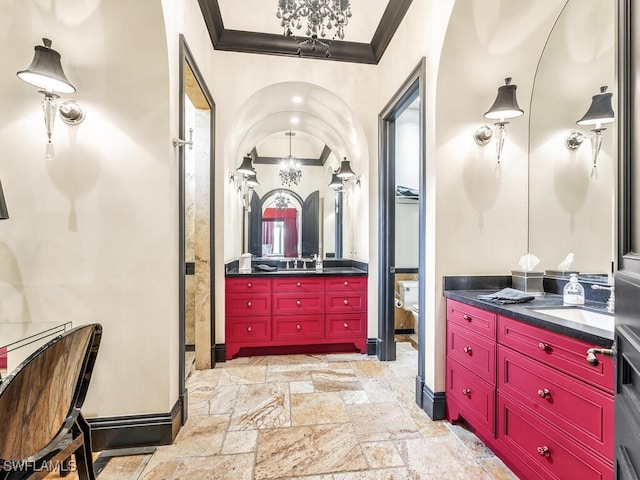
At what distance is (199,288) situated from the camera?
3.29 metres

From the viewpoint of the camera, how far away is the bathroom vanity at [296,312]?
12.1ft

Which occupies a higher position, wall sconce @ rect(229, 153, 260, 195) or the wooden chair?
wall sconce @ rect(229, 153, 260, 195)

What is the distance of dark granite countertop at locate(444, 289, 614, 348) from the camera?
1305 millimetres

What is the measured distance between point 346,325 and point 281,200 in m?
2.07

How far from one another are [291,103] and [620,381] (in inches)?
Answer: 156

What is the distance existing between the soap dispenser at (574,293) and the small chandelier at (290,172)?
11.8 ft

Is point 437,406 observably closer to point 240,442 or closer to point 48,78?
point 240,442

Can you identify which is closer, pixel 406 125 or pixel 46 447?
pixel 46 447

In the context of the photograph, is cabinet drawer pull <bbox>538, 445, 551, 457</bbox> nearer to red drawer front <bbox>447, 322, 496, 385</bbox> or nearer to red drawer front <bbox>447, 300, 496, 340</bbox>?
red drawer front <bbox>447, 322, 496, 385</bbox>

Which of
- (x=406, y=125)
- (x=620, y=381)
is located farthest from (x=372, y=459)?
(x=406, y=125)

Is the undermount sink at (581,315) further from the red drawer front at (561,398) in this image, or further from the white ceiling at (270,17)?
the white ceiling at (270,17)

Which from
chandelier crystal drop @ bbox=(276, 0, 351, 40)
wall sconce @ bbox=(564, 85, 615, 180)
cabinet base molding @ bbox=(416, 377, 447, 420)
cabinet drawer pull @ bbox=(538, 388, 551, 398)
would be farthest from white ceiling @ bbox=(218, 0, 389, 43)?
cabinet base molding @ bbox=(416, 377, 447, 420)

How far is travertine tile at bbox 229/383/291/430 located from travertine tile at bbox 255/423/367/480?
5.1 inches

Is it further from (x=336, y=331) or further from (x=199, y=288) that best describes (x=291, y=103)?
(x=336, y=331)
